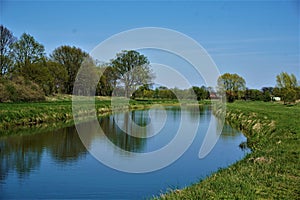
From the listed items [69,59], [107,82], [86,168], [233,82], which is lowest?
[86,168]

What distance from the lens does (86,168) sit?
11.5 m

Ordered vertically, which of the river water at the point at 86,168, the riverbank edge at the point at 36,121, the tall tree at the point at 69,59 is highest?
the tall tree at the point at 69,59

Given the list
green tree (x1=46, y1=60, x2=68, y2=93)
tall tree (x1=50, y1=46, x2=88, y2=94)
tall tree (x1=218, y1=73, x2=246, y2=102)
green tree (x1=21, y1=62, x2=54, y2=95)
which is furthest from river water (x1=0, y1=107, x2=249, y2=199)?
tall tree (x1=218, y1=73, x2=246, y2=102)

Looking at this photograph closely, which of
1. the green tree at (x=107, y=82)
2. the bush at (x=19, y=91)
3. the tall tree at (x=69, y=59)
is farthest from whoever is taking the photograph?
the green tree at (x=107, y=82)

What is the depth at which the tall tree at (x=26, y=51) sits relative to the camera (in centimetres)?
4150

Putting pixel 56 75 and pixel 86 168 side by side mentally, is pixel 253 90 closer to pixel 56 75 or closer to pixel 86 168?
pixel 56 75

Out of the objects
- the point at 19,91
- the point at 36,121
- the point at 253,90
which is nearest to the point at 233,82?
the point at 253,90

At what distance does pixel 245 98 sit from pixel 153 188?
2702 inches

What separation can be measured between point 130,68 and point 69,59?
368 inches

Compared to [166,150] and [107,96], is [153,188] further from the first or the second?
[107,96]

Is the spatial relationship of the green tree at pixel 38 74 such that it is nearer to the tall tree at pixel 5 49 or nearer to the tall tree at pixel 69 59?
the tall tree at pixel 5 49

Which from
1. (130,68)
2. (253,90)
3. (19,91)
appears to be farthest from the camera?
(253,90)

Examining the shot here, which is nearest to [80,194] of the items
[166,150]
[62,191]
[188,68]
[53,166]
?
[62,191]

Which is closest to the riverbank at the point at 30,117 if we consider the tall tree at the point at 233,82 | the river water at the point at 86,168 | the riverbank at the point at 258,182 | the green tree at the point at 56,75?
the river water at the point at 86,168
